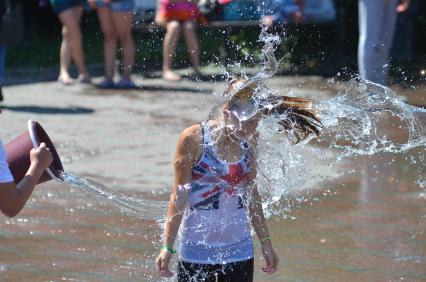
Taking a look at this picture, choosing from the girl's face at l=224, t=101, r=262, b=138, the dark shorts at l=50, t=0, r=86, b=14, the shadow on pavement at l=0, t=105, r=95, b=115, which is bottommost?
the shadow on pavement at l=0, t=105, r=95, b=115

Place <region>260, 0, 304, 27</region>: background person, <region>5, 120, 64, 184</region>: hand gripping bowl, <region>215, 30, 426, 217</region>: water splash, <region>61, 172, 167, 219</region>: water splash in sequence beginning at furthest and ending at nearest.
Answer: <region>260, 0, 304, 27</region>: background person
<region>61, 172, 167, 219</region>: water splash
<region>215, 30, 426, 217</region>: water splash
<region>5, 120, 64, 184</region>: hand gripping bowl

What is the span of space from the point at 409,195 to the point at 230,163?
3.07 metres

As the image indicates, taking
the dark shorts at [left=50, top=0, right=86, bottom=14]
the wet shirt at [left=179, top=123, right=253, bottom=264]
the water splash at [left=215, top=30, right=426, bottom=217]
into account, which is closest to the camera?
the wet shirt at [left=179, top=123, right=253, bottom=264]

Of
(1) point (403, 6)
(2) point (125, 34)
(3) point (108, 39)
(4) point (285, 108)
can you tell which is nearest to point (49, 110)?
(2) point (125, 34)

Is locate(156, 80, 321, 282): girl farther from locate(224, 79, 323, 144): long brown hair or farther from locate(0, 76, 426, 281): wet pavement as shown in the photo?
locate(0, 76, 426, 281): wet pavement

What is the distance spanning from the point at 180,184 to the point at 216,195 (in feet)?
0.55

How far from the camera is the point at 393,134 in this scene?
825 cm

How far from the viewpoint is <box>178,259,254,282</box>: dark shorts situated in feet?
13.3

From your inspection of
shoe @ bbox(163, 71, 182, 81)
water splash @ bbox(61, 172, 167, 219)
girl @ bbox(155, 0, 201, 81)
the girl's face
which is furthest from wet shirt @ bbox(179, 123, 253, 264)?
shoe @ bbox(163, 71, 182, 81)

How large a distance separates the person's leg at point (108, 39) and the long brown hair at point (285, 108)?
7.19 m

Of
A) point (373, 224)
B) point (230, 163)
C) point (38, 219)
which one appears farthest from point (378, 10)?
point (230, 163)

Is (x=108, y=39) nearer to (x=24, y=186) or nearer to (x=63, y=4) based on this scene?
(x=63, y=4)

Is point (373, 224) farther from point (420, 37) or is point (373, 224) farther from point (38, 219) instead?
point (420, 37)

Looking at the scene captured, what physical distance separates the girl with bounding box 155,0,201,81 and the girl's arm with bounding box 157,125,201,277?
7247 millimetres
